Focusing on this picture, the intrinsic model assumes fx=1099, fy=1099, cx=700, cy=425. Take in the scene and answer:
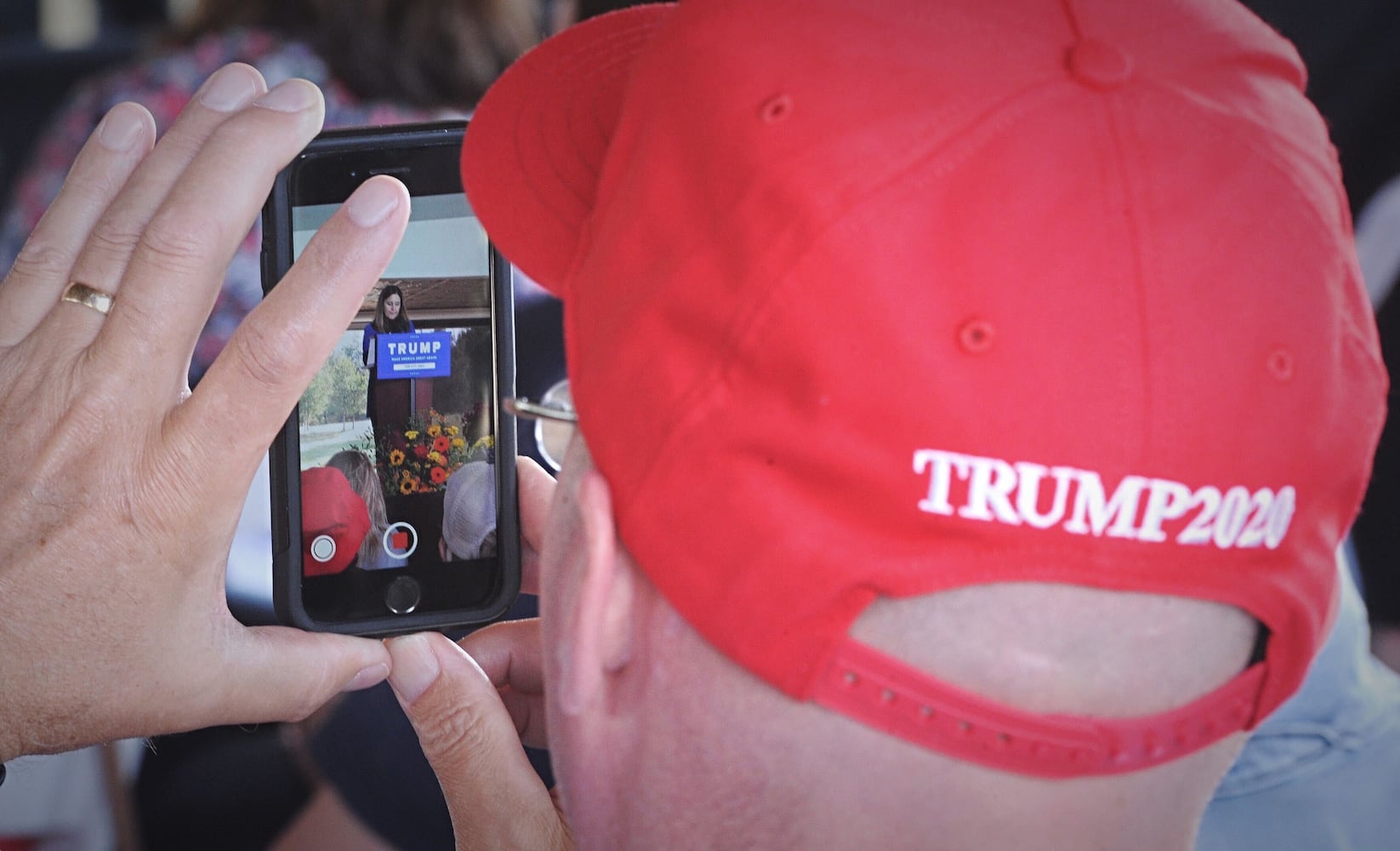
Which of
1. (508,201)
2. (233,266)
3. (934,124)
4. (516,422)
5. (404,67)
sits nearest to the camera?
(934,124)

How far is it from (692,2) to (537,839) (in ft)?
1.59

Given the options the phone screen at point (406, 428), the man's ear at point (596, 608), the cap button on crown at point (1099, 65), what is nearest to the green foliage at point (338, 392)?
the phone screen at point (406, 428)

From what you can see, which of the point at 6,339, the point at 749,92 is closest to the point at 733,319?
the point at 749,92

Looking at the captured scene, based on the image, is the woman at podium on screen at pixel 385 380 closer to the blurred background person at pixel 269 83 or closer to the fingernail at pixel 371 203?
the fingernail at pixel 371 203

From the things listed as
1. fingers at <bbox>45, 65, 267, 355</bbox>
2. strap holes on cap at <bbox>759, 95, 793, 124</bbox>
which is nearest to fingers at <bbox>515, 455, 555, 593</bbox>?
fingers at <bbox>45, 65, 267, 355</bbox>

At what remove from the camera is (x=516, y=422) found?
0.76 metres

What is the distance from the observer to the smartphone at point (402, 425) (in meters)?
0.69

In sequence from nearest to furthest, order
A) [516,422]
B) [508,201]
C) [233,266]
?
1. [508,201]
2. [516,422]
3. [233,266]

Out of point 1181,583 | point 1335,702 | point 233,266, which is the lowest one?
point 1335,702

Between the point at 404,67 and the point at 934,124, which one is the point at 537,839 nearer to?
the point at 934,124

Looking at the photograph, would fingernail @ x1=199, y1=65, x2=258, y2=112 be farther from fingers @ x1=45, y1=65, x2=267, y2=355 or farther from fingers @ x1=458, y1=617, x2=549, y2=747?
fingers @ x1=458, y1=617, x2=549, y2=747

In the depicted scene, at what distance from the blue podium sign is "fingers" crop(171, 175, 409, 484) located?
3.5 inches

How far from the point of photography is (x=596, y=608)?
0.49 meters

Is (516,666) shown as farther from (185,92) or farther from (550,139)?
(185,92)
